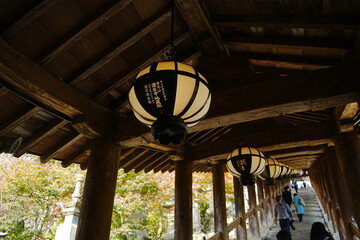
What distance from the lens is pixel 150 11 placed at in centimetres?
334

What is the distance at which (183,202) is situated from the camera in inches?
234

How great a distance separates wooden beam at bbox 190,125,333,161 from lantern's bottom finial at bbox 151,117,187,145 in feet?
15.4

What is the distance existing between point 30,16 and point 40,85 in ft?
2.71

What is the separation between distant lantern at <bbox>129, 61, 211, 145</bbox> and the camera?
1966 mm

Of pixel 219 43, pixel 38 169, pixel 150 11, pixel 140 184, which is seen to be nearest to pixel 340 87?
pixel 219 43

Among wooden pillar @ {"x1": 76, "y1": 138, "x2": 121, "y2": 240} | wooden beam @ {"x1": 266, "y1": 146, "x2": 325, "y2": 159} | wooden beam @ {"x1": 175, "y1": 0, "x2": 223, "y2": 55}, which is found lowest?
wooden pillar @ {"x1": 76, "y1": 138, "x2": 121, "y2": 240}

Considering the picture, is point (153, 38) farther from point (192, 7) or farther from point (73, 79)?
point (73, 79)

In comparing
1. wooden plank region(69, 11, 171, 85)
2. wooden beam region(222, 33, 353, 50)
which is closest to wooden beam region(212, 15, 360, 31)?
wooden beam region(222, 33, 353, 50)

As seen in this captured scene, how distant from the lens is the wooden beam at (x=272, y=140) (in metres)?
5.75

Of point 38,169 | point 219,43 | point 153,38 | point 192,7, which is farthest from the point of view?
point 38,169

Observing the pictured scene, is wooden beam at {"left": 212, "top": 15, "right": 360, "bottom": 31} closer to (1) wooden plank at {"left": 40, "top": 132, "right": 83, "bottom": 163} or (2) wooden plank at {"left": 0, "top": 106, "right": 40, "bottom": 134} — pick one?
(2) wooden plank at {"left": 0, "top": 106, "right": 40, "bottom": 134}

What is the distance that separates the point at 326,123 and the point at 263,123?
158 cm

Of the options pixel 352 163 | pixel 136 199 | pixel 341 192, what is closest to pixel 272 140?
pixel 352 163

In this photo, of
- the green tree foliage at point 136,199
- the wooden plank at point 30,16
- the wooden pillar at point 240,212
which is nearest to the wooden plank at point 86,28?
the wooden plank at point 30,16
